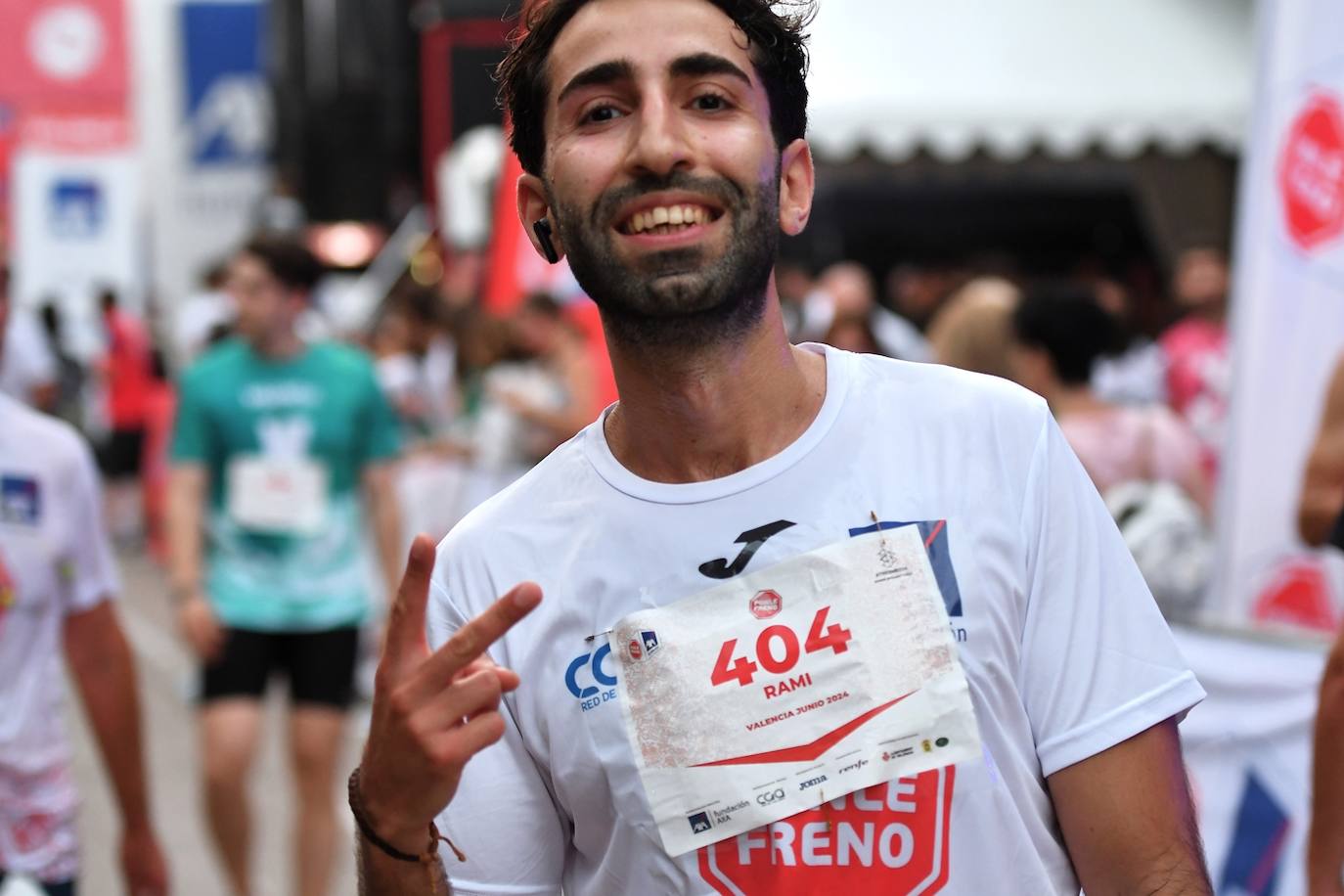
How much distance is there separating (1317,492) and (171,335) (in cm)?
1543

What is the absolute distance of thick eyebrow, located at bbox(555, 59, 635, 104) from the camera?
2098 millimetres

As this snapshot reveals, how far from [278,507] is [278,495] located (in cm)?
4

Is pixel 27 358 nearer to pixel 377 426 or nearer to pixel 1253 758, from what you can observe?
pixel 377 426

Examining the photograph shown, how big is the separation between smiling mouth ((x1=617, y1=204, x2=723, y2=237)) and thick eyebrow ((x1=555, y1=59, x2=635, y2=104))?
0.17 metres

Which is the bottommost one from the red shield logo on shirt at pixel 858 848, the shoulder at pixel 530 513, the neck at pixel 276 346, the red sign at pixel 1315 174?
the red shield logo on shirt at pixel 858 848

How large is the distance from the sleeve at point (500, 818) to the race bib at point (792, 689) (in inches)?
6.1

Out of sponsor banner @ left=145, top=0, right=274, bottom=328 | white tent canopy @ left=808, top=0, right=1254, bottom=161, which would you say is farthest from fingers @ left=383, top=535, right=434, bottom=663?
sponsor banner @ left=145, top=0, right=274, bottom=328

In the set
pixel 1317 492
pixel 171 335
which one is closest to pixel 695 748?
pixel 1317 492

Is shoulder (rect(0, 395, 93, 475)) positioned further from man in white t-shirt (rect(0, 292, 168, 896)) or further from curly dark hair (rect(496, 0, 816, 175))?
curly dark hair (rect(496, 0, 816, 175))

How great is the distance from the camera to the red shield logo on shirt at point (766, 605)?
206 centimetres

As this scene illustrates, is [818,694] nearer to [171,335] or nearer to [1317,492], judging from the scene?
[1317,492]

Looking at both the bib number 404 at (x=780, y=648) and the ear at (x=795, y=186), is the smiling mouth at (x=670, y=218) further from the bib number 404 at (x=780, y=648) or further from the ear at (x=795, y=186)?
the bib number 404 at (x=780, y=648)

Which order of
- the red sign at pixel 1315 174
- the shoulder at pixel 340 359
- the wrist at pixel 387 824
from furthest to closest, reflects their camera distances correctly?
the shoulder at pixel 340 359
the red sign at pixel 1315 174
the wrist at pixel 387 824

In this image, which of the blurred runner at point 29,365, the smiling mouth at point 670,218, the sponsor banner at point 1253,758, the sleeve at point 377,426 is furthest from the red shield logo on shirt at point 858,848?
the blurred runner at point 29,365
